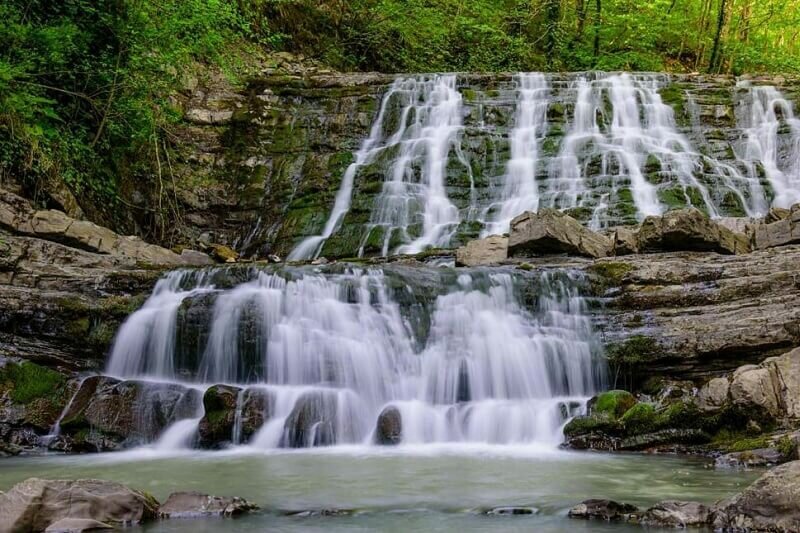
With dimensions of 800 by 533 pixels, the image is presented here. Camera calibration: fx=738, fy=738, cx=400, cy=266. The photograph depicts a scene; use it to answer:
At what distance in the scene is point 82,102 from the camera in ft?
47.3

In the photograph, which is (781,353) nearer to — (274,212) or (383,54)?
(274,212)

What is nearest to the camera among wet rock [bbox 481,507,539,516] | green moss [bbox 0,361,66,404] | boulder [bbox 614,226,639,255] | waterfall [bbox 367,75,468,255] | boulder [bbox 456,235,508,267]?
wet rock [bbox 481,507,539,516]

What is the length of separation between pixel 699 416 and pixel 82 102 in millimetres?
12412

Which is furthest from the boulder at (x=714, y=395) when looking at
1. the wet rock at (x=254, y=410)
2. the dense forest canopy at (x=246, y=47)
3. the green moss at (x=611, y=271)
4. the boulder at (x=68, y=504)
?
the dense forest canopy at (x=246, y=47)

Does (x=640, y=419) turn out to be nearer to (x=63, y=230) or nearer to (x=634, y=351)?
(x=634, y=351)

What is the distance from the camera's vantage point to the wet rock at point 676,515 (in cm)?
442

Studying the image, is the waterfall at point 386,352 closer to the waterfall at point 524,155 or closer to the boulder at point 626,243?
the boulder at point 626,243

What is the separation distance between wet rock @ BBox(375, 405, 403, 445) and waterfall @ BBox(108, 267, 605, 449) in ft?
0.25

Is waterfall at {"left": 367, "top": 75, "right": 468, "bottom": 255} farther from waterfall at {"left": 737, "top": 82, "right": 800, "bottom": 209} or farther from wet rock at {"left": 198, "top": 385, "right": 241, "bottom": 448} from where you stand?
waterfall at {"left": 737, "top": 82, "right": 800, "bottom": 209}

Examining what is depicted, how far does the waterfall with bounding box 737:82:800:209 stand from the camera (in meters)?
16.2

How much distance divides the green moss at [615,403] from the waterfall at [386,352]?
0.46 m

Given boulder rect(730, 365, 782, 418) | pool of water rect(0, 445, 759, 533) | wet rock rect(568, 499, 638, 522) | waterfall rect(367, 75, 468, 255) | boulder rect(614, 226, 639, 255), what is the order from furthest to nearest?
1. waterfall rect(367, 75, 468, 255)
2. boulder rect(614, 226, 639, 255)
3. boulder rect(730, 365, 782, 418)
4. pool of water rect(0, 445, 759, 533)
5. wet rock rect(568, 499, 638, 522)

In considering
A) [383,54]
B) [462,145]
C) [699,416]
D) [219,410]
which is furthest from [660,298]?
[383,54]

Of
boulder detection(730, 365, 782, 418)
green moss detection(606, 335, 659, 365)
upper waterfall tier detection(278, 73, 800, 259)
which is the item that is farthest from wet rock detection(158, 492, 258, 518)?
upper waterfall tier detection(278, 73, 800, 259)
